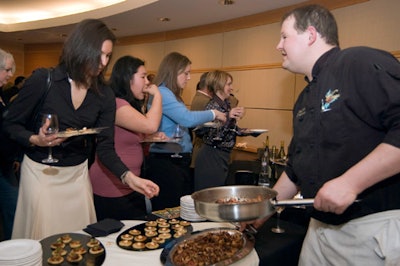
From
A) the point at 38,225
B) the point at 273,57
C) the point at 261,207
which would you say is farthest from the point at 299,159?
the point at 273,57

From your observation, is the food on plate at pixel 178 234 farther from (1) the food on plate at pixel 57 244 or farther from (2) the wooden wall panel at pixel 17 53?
(2) the wooden wall panel at pixel 17 53

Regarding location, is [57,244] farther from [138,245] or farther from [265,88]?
[265,88]

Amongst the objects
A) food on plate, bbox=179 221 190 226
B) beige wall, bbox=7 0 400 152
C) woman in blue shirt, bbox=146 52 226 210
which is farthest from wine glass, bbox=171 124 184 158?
beige wall, bbox=7 0 400 152

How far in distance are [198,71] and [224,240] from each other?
4.16 m

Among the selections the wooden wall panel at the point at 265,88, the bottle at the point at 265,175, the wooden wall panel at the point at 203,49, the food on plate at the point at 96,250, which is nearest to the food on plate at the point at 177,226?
the food on plate at the point at 96,250

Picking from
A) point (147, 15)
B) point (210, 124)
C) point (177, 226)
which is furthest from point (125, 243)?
point (147, 15)

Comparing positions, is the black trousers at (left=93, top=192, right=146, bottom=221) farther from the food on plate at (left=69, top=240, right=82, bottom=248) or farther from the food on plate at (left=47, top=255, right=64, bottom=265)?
the food on plate at (left=47, top=255, right=64, bottom=265)

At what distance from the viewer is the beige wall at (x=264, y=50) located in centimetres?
319

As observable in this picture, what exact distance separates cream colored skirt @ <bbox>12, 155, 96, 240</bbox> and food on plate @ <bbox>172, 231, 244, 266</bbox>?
2.16 feet

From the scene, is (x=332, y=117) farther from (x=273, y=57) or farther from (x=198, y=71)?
(x=198, y=71)

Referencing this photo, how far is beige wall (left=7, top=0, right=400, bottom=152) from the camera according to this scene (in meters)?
3.19

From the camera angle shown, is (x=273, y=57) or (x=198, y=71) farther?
(x=198, y=71)

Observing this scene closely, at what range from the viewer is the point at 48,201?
1539 millimetres

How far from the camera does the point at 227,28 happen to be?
475 centimetres
